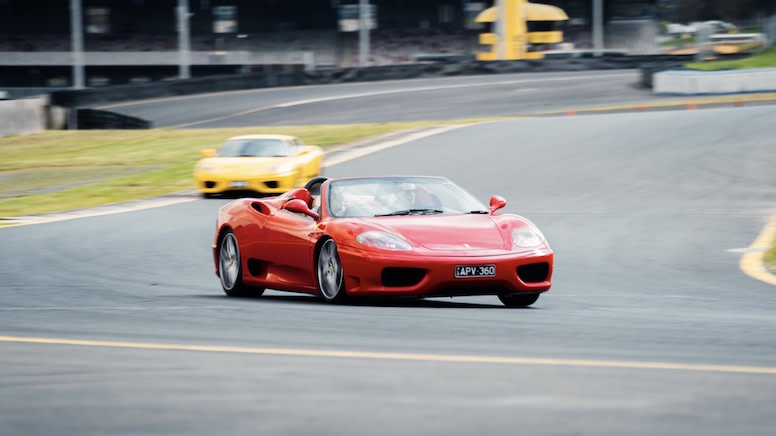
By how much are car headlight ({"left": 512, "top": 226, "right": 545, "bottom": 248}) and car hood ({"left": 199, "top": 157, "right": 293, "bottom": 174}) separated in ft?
46.8

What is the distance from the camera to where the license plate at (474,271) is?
382 inches

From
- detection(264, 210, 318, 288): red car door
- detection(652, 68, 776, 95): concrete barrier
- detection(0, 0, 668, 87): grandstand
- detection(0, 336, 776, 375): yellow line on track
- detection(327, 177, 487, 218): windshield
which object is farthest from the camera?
detection(0, 0, 668, 87): grandstand

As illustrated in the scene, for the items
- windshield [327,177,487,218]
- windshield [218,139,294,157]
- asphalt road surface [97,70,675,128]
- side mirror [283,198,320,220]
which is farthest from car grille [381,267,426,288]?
asphalt road surface [97,70,675,128]

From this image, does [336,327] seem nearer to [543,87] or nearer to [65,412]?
[65,412]

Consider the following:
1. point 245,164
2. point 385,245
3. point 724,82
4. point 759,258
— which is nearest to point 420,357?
point 385,245

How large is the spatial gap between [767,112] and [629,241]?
17.6 metres

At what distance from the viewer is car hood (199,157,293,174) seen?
2439cm

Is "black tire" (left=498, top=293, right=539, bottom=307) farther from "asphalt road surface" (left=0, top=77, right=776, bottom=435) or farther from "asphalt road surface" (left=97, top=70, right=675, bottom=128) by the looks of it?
"asphalt road surface" (left=97, top=70, right=675, bottom=128)

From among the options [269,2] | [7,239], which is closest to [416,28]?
[269,2]

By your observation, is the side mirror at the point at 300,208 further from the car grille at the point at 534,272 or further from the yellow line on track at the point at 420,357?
the yellow line on track at the point at 420,357

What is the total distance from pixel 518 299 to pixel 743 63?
1812 inches

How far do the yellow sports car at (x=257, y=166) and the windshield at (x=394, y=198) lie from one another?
43.2 feet

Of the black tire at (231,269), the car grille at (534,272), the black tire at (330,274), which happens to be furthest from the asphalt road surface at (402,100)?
the car grille at (534,272)

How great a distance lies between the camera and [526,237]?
10.2 metres
